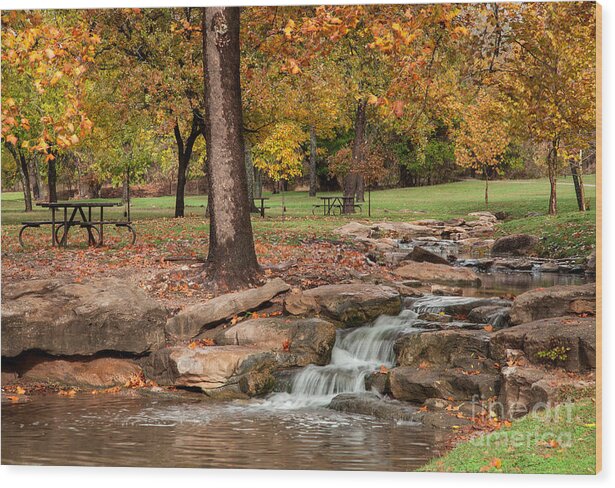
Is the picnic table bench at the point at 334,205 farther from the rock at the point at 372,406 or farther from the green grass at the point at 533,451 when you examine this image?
the green grass at the point at 533,451

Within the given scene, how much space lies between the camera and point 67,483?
7.40 meters

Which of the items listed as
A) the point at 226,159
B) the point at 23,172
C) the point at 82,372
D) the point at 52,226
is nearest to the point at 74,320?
the point at 82,372

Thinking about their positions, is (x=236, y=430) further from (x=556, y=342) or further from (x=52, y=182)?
(x=52, y=182)

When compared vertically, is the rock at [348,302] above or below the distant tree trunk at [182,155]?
below

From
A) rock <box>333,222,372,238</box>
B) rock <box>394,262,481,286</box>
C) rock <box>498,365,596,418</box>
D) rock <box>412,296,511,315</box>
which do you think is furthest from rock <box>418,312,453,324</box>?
rock <box>333,222,372,238</box>

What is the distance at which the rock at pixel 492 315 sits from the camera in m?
9.07

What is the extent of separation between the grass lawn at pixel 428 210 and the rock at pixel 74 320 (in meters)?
0.79

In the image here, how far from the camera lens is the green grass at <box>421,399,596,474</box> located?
6988 mm

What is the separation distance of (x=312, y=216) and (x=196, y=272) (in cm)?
167

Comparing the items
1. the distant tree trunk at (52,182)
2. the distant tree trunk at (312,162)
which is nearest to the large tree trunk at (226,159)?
the distant tree trunk at (312,162)

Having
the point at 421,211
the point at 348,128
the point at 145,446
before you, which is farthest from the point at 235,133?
the point at 145,446

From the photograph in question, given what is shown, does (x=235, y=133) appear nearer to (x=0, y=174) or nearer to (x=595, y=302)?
(x=0, y=174)

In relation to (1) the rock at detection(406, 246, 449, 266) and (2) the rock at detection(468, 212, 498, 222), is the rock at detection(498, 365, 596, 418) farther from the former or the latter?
(1) the rock at detection(406, 246, 449, 266)

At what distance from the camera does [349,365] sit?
9039 mm
